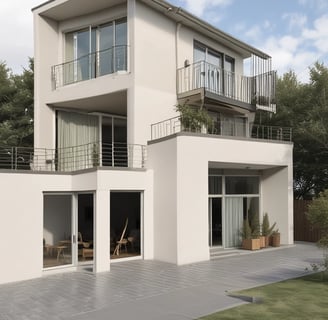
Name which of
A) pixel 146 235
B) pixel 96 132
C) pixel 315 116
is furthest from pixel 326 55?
pixel 146 235

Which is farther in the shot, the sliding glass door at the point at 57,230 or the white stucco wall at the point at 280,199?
the white stucco wall at the point at 280,199

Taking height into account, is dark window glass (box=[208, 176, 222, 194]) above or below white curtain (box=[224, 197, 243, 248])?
above

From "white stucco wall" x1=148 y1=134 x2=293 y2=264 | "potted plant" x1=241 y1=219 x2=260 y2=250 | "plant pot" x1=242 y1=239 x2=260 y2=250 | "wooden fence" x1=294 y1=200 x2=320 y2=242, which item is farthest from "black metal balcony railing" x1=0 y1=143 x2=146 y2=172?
"wooden fence" x1=294 y1=200 x2=320 y2=242

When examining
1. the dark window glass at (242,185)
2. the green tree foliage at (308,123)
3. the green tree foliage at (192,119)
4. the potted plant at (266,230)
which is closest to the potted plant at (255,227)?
the potted plant at (266,230)

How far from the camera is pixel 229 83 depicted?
2055 cm

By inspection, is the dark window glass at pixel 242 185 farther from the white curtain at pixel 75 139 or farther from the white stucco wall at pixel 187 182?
the white curtain at pixel 75 139

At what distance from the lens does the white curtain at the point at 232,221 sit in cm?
1792

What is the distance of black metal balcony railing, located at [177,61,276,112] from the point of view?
1820 cm

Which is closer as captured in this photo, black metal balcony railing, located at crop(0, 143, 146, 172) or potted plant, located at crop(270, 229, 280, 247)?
black metal balcony railing, located at crop(0, 143, 146, 172)

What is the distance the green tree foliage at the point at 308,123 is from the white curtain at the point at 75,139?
1019cm

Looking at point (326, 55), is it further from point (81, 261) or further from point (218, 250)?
point (81, 261)

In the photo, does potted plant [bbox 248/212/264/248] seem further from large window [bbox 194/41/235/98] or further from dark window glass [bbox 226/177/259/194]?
large window [bbox 194/41/235/98]

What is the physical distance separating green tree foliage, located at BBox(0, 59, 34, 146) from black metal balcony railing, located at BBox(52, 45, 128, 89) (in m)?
8.50

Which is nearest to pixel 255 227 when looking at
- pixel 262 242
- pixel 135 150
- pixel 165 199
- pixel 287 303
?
pixel 262 242
